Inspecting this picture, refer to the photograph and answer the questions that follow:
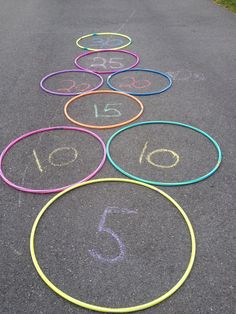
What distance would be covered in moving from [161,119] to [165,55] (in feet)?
9.33

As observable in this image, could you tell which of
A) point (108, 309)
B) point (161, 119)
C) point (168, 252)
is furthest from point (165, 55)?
point (108, 309)

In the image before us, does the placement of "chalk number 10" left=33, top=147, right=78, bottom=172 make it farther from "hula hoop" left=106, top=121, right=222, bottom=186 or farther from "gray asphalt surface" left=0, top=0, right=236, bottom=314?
"hula hoop" left=106, top=121, right=222, bottom=186

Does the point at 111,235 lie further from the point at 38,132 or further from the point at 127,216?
the point at 38,132

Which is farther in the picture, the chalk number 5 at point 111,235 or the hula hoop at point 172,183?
the hula hoop at point 172,183

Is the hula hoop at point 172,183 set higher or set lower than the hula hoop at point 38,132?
higher

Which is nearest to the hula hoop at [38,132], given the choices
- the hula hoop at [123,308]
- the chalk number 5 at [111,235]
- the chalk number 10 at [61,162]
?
the hula hoop at [123,308]

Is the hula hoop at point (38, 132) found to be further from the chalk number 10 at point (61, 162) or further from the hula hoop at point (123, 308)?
the chalk number 10 at point (61, 162)

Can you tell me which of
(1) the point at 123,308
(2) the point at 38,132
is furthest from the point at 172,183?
(2) the point at 38,132

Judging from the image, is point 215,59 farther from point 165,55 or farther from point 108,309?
point 108,309

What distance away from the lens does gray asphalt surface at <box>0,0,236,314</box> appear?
9.16ft

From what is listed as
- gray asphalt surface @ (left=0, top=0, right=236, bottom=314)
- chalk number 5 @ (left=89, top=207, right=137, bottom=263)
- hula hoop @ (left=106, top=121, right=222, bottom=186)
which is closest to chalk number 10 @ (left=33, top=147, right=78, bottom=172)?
gray asphalt surface @ (left=0, top=0, right=236, bottom=314)

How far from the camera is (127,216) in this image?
11.3 feet

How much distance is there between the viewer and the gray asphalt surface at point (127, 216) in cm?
279

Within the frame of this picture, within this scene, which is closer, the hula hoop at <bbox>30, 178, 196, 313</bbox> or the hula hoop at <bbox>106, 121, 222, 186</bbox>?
the hula hoop at <bbox>30, 178, 196, 313</bbox>
